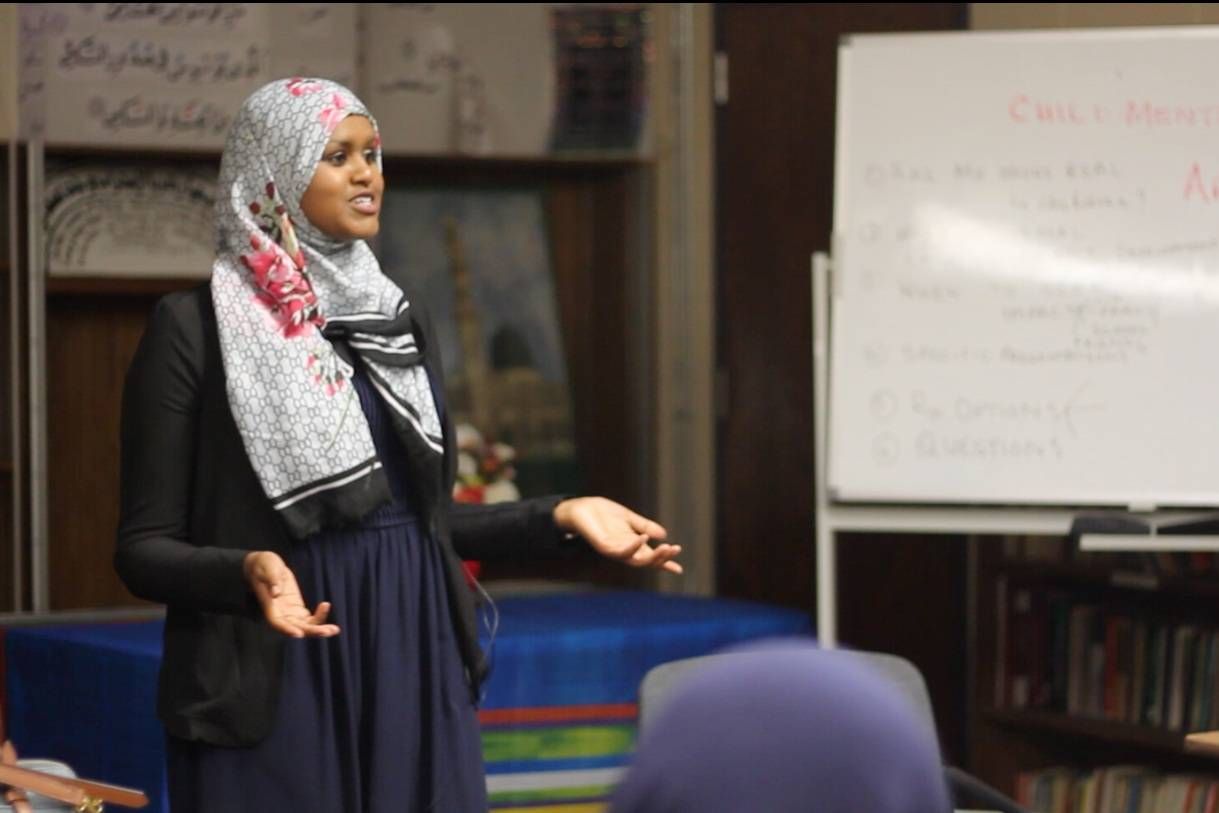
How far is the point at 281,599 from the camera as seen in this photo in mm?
1703

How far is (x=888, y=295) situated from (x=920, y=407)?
24cm

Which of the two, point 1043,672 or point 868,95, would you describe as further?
point 1043,672

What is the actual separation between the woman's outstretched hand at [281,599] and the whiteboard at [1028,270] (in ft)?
7.17

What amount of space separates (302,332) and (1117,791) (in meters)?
2.81

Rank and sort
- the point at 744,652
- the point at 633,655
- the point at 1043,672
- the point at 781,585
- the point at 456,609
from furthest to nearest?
1. the point at 781,585
2. the point at 1043,672
3. the point at 633,655
4. the point at 456,609
5. the point at 744,652

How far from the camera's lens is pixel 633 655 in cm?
366

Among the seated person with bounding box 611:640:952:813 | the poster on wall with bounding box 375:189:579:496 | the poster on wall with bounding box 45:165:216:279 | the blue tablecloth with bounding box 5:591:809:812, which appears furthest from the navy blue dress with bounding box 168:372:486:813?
the poster on wall with bounding box 375:189:579:496

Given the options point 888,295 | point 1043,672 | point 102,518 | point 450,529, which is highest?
point 888,295

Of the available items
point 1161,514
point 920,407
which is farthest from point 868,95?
point 1161,514

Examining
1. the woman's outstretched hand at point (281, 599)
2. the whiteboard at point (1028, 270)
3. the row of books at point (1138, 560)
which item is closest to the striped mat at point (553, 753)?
the whiteboard at point (1028, 270)

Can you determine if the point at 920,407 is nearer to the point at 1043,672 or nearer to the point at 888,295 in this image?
the point at 888,295

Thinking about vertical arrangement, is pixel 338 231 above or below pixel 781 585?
above

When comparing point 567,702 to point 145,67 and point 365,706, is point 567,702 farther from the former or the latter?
point 145,67

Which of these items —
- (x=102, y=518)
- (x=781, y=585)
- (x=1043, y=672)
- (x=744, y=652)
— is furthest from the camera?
(x=781, y=585)
